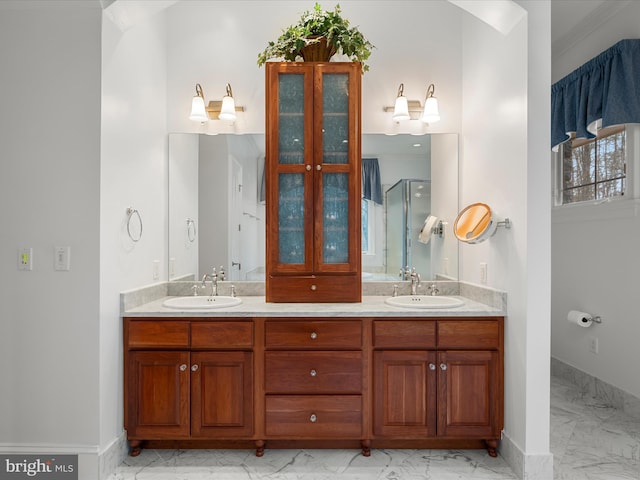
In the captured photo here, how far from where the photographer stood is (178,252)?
2.97 metres

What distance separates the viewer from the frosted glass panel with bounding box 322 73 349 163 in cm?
265

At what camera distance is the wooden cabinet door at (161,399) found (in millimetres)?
2354

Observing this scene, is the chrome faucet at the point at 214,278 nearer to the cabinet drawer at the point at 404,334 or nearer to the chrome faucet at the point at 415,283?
the cabinet drawer at the point at 404,334

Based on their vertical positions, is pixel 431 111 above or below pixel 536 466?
above

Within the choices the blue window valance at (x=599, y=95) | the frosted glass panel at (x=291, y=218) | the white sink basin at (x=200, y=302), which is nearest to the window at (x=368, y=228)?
the frosted glass panel at (x=291, y=218)

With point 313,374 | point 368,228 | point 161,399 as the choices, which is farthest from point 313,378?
point 368,228

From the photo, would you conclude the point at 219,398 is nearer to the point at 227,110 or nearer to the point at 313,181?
the point at 313,181

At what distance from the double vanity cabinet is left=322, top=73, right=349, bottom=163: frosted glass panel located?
105 cm

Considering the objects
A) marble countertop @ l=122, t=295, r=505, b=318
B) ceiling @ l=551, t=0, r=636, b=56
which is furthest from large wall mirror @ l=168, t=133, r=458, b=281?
ceiling @ l=551, t=0, r=636, b=56

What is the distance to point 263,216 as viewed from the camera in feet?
9.65

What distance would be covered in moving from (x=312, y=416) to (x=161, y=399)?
0.86 metres

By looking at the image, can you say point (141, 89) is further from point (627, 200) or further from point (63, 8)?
point (627, 200)

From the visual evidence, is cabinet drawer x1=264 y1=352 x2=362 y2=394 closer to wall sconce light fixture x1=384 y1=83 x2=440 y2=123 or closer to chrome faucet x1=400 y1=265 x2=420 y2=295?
chrome faucet x1=400 y1=265 x2=420 y2=295

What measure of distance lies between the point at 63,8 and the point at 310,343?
220 centimetres
